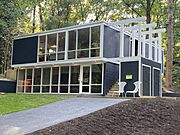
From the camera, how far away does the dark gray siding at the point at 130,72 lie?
15.5m

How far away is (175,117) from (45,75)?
42.3 ft

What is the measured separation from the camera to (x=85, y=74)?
18.1m

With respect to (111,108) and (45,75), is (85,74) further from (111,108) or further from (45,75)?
(111,108)

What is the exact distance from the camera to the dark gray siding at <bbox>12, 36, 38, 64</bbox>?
2089 cm

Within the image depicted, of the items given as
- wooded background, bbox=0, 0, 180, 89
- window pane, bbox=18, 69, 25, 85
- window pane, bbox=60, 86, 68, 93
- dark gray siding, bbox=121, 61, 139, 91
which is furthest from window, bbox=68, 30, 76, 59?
wooded background, bbox=0, 0, 180, 89

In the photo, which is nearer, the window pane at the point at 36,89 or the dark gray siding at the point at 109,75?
the dark gray siding at the point at 109,75

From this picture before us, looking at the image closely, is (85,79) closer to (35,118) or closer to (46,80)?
(46,80)

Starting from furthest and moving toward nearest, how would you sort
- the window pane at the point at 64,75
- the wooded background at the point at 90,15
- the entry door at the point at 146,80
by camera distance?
the wooded background at the point at 90,15, the window pane at the point at 64,75, the entry door at the point at 146,80

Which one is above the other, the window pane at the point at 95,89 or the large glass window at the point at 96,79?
the large glass window at the point at 96,79

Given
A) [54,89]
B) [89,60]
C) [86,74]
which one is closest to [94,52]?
[89,60]

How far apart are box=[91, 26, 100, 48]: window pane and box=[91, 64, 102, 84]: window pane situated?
1402mm

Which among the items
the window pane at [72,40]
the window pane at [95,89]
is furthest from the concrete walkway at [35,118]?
the window pane at [72,40]

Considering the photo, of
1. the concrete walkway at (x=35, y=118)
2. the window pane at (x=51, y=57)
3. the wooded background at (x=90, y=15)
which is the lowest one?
the concrete walkway at (x=35, y=118)

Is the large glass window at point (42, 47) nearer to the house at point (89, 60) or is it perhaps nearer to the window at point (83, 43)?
the house at point (89, 60)
